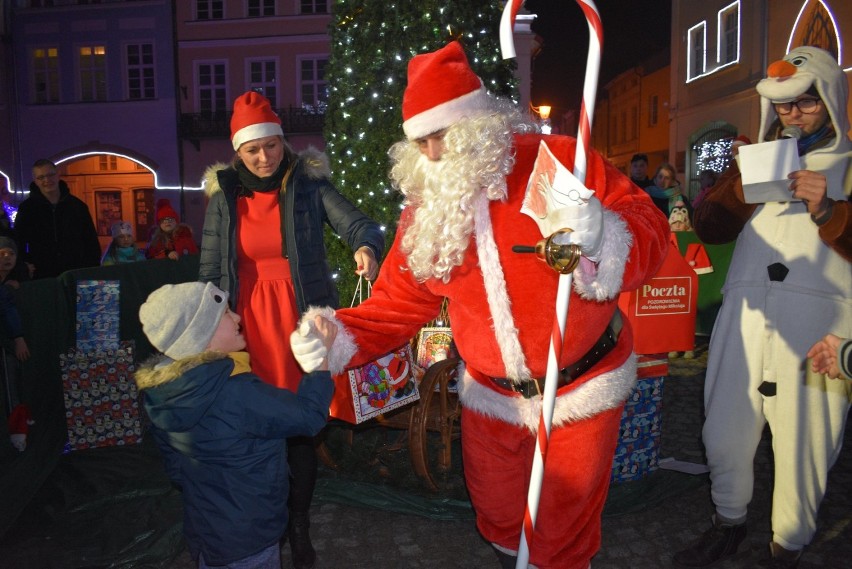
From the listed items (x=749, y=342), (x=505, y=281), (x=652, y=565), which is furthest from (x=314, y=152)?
(x=652, y=565)

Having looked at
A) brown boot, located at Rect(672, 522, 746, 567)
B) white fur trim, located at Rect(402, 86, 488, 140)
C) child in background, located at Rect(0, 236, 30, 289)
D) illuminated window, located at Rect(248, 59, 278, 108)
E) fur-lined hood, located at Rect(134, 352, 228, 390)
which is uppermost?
illuminated window, located at Rect(248, 59, 278, 108)

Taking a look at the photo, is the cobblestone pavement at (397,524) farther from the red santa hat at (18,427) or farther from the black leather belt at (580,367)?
the black leather belt at (580,367)

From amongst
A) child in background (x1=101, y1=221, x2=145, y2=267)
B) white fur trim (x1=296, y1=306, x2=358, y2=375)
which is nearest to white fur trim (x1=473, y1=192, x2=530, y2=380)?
white fur trim (x1=296, y1=306, x2=358, y2=375)

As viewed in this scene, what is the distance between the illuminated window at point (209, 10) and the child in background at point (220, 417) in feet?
79.5

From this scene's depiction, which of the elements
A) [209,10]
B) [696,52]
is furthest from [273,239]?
[209,10]

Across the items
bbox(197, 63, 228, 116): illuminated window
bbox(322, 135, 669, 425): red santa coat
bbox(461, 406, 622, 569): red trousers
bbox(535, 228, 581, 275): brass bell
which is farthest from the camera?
bbox(197, 63, 228, 116): illuminated window

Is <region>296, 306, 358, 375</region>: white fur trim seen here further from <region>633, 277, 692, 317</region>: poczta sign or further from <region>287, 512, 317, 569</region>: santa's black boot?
<region>633, 277, 692, 317</region>: poczta sign

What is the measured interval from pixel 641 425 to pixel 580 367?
2.20 m

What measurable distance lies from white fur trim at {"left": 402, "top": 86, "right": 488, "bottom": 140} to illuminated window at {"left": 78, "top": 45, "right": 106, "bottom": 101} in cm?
2455

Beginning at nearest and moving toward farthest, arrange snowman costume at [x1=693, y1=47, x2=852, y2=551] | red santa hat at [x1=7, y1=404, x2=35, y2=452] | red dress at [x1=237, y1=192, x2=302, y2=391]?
snowman costume at [x1=693, y1=47, x2=852, y2=551], red dress at [x1=237, y1=192, x2=302, y2=391], red santa hat at [x1=7, y1=404, x2=35, y2=452]

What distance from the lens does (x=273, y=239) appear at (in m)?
3.14

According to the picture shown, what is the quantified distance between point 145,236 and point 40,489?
23138 millimetres

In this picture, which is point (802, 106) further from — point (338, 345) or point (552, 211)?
point (338, 345)

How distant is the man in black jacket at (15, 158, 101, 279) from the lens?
587cm
